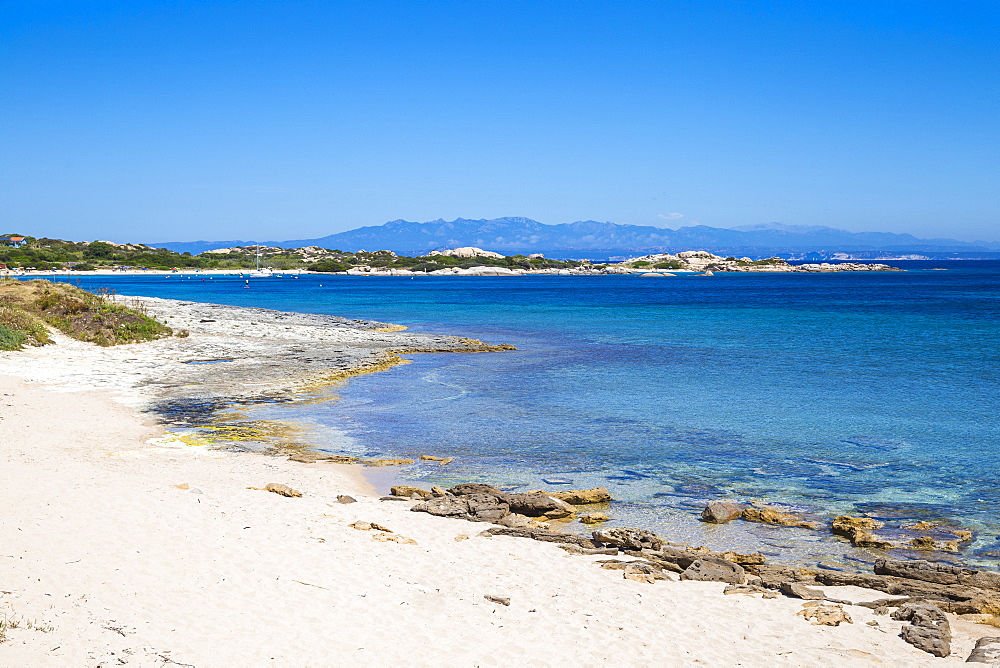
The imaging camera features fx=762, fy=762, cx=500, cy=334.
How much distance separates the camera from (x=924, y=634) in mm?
7582

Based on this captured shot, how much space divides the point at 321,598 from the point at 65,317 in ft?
94.3

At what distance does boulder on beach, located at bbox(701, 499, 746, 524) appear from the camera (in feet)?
38.4

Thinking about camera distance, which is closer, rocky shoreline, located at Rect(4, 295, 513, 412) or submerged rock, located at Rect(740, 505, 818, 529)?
submerged rock, located at Rect(740, 505, 818, 529)

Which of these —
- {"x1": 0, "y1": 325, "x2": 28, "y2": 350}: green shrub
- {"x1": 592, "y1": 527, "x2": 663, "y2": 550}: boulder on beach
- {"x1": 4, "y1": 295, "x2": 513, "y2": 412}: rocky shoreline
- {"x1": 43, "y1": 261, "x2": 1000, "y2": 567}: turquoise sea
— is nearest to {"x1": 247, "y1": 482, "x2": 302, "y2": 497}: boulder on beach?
{"x1": 43, "y1": 261, "x2": 1000, "y2": 567}: turquoise sea

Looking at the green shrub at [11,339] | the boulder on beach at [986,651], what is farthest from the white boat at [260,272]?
the boulder on beach at [986,651]

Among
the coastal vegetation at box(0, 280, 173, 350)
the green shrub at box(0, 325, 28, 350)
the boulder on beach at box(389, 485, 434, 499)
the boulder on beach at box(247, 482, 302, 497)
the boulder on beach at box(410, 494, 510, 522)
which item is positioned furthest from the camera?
the coastal vegetation at box(0, 280, 173, 350)

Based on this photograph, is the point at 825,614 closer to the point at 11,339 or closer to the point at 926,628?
the point at 926,628

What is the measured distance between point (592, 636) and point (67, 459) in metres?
10.00

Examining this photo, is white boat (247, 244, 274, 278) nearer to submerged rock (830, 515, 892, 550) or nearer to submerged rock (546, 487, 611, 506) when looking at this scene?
submerged rock (546, 487, 611, 506)

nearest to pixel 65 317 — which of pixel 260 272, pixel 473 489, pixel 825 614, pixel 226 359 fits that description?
pixel 226 359

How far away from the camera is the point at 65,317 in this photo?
31.4 m

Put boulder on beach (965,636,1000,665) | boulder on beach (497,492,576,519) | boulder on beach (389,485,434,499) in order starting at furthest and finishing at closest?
1. boulder on beach (389,485,434,499)
2. boulder on beach (497,492,576,519)
3. boulder on beach (965,636,1000,665)

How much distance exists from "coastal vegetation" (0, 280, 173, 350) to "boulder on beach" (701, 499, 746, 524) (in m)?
25.0

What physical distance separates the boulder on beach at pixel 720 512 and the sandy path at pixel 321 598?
284 centimetres
